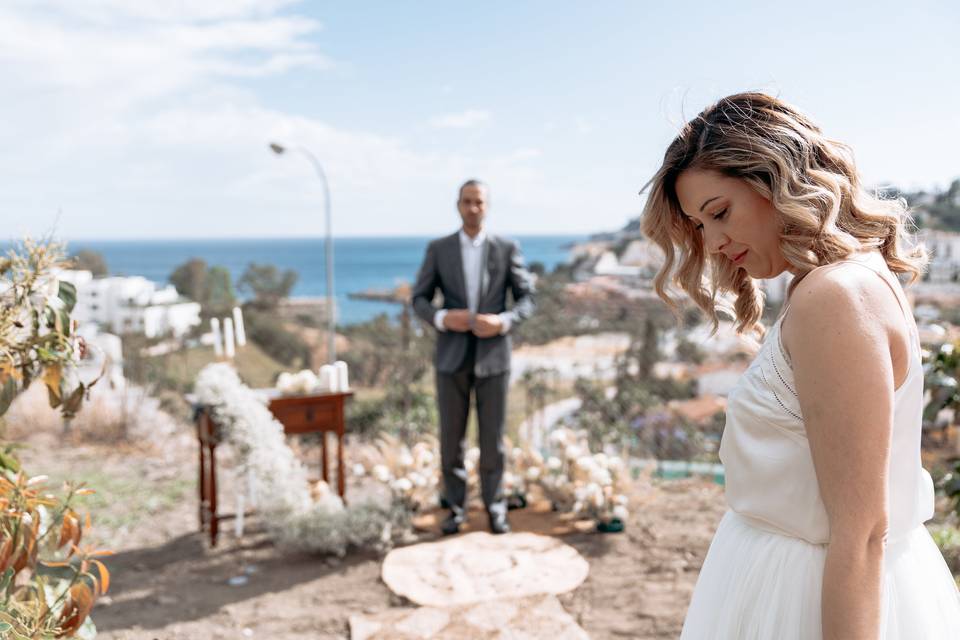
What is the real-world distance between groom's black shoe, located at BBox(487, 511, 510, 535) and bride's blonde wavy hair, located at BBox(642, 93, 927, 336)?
10.0ft

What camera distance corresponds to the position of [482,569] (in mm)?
3541

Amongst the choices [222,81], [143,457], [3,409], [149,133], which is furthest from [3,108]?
[3,409]

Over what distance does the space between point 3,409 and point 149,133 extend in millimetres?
81441

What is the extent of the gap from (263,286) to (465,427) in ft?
22.7

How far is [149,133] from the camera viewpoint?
74438 millimetres

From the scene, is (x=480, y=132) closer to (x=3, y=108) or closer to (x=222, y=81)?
(x=222, y=81)

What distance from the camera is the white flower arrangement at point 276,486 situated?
152 inches

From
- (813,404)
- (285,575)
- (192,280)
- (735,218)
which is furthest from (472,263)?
(192,280)

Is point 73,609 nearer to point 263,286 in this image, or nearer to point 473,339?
point 473,339

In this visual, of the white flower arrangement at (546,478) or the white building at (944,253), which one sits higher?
the white building at (944,253)

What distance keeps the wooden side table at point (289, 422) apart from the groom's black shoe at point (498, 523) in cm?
89

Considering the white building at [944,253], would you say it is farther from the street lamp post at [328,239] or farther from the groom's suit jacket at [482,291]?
the street lamp post at [328,239]

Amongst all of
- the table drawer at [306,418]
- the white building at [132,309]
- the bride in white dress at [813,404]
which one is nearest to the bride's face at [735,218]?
the bride in white dress at [813,404]

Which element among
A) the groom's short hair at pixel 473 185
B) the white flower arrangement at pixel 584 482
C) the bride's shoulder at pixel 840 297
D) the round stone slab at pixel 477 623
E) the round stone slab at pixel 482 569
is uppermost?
the groom's short hair at pixel 473 185
